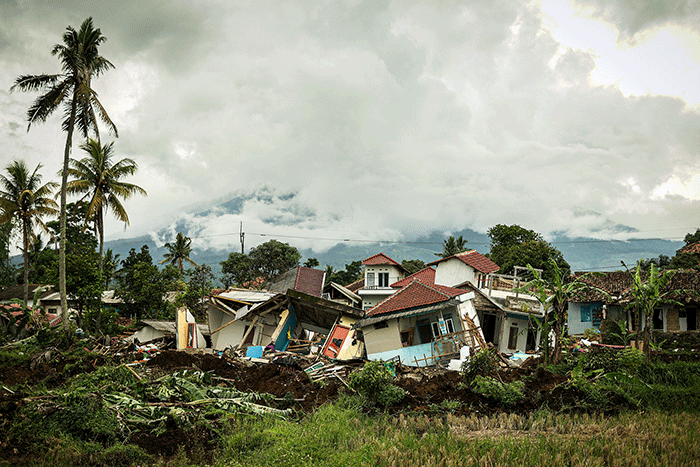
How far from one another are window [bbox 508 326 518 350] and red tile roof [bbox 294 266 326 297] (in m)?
14.8

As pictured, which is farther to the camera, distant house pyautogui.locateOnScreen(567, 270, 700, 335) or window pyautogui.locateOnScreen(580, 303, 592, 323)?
window pyautogui.locateOnScreen(580, 303, 592, 323)

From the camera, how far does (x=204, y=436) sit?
7812 mm

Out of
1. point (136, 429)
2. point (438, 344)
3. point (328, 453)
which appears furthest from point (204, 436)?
point (438, 344)

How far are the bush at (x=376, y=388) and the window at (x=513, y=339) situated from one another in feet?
58.6

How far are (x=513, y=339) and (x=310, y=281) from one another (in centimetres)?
1719

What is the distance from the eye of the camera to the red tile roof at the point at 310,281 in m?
34.6

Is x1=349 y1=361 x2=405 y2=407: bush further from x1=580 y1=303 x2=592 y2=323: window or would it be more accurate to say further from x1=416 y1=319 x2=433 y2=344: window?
x1=580 y1=303 x2=592 y2=323: window

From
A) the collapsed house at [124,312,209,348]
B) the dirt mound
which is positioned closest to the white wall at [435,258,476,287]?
the collapsed house at [124,312,209,348]

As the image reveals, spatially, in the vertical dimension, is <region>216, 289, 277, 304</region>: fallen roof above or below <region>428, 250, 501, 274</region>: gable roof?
below

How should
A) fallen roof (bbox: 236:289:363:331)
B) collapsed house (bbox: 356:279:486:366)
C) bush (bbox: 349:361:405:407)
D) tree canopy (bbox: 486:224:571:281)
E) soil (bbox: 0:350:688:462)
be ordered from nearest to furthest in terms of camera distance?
soil (bbox: 0:350:688:462) → bush (bbox: 349:361:405:407) → collapsed house (bbox: 356:279:486:366) → fallen roof (bbox: 236:289:363:331) → tree canopy (bbox: 486:224:571:281)

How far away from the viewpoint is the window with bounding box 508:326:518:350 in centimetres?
2594

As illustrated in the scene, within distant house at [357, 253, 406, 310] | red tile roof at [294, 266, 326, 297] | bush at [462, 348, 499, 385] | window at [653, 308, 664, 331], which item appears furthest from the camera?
distant house at [357, 253, 406, 310]

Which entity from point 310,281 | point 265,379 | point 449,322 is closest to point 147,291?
point 310,281

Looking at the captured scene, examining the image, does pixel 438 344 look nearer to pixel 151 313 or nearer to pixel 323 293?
pixel 323 293
